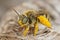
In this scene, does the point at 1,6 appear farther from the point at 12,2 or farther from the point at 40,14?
the point at 40,14

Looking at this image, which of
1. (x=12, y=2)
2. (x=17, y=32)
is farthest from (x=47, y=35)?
(x=12, y=2)

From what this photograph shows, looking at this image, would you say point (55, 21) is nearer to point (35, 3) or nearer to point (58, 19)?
point (58, 19)

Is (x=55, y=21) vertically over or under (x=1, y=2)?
under

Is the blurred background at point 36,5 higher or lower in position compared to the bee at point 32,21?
higher

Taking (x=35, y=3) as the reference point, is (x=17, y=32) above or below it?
below

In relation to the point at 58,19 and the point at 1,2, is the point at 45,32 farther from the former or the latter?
the point at 1,2

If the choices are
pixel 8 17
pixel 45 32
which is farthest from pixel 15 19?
pixel 45 32

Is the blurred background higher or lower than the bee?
higher
